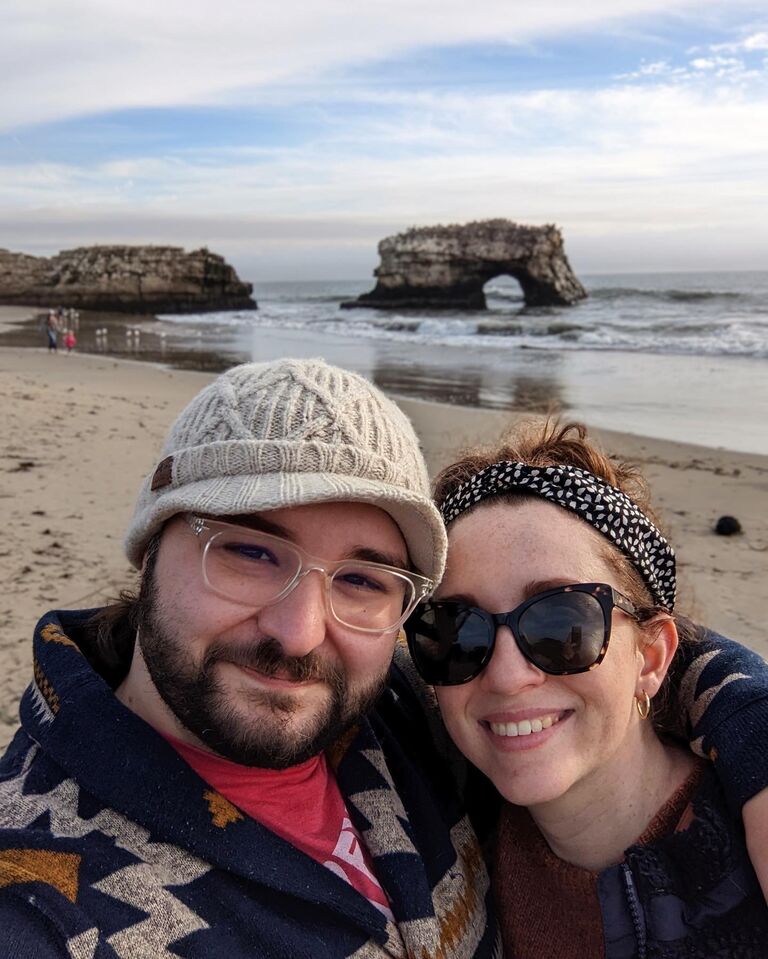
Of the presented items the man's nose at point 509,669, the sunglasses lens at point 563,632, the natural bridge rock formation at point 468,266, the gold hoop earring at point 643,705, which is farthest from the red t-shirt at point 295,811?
the natural bridge rock formation at point 468,266

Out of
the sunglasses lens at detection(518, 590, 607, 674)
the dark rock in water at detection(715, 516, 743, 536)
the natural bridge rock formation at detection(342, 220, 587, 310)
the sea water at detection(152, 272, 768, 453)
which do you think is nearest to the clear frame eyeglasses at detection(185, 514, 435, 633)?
the sunglasses lens at detection(518, 590, 607, 674)

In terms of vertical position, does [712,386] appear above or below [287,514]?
below

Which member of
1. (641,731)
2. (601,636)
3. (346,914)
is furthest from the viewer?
(641,731)

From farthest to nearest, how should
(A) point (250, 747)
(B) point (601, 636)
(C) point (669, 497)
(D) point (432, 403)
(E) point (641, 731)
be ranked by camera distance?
(D) point (432, 403)
(C) point (669, 497)
(E) point (641, 731)
(B) point (601, 636)
(A) point (250, 747)

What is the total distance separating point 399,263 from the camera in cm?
5831

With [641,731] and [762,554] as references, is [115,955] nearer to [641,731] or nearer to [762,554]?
[641,731]

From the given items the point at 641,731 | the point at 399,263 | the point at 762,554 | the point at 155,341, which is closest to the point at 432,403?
the point at 762,554

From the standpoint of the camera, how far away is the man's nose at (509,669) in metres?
1.84

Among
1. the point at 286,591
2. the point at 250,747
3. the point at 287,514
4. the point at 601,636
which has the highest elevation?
the point at 287,514

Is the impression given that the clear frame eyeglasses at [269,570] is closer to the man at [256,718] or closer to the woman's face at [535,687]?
the man at [256,718]

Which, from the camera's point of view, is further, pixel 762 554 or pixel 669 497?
pixel 669 497

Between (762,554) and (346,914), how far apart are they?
6544mm

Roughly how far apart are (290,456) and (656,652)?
108 centimetres

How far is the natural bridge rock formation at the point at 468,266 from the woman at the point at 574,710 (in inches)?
2118
